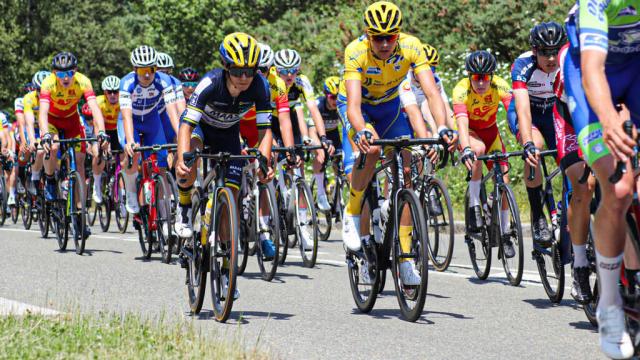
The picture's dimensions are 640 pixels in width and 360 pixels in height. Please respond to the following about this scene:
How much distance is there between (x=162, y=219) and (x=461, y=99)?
139 inches

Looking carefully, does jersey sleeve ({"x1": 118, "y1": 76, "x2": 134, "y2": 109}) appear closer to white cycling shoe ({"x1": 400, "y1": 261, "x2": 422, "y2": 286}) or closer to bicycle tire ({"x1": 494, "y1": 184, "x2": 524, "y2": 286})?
bicycle tire ({"x1": 494, "y1": 184, "x2": 524, "y2": 286})

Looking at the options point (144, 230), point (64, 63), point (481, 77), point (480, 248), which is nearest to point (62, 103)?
point (64, 63)

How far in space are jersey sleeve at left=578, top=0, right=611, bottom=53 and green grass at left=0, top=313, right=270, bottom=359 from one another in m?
2.31

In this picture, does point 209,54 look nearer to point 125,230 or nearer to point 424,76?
point 125,230

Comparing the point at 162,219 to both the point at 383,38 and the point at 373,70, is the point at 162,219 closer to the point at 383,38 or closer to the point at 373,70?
the point at 373,70

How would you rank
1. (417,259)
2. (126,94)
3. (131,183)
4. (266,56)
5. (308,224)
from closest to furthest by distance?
(417,259) → (266,56) → (308,224) → (126,94) → (131,183)

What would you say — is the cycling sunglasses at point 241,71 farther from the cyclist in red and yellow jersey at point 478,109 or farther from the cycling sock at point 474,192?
the cycling sock at point 474,192

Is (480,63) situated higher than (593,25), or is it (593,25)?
(480,63)

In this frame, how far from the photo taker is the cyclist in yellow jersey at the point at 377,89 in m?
7.75

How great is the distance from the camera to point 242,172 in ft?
28.6

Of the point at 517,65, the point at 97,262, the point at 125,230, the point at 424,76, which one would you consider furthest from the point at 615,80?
the point at 125,230

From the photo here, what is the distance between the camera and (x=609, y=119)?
15.6 feet

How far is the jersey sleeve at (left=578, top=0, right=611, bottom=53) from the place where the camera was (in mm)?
5012

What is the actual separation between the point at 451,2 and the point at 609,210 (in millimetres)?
19790
